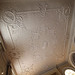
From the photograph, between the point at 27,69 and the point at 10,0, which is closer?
the point at 10,0

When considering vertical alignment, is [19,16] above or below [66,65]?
above

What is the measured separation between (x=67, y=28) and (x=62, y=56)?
26.4 inches

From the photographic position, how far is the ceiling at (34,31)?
89 cm

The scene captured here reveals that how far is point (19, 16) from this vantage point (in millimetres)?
904

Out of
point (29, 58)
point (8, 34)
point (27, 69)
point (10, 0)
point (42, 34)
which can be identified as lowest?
point (27, 69)

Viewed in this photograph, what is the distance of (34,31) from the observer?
107 cm

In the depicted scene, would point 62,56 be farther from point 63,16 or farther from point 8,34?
point 8,34

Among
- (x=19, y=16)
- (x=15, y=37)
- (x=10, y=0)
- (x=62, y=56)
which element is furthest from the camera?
(x=62, y=56)

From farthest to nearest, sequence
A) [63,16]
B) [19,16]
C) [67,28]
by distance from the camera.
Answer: [67,28] → [63,16] → [19,16]

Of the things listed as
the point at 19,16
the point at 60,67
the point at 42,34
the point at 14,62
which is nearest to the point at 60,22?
the point at 42,34

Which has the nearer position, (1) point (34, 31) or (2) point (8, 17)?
(2) point (8, 17)

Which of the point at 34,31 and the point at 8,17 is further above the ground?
the point at 8,17

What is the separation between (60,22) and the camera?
1155 mm

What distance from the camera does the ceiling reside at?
2.91ft
